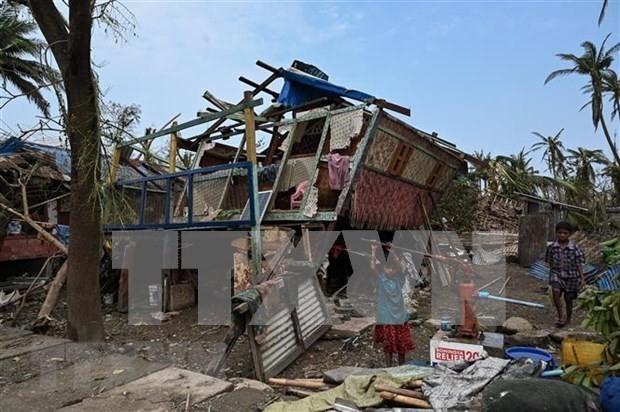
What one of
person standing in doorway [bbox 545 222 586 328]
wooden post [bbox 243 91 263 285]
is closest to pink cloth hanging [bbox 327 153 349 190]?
wooden post [bbox 243 91 263 285]

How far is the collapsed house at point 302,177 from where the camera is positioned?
5.93 metres

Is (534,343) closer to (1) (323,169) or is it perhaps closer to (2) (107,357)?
(1) (323,169)

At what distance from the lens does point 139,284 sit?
7.84 metres

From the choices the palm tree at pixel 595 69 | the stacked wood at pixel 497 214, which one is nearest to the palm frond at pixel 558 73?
the palm tree at pixel 595 69

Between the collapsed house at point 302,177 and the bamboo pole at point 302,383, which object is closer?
the bamboo pole at point 302,383

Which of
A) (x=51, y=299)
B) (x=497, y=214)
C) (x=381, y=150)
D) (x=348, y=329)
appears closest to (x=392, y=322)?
(x=348, y=329)

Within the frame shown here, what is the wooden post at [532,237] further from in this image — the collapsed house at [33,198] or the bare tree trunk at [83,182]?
the collapsed house at [33,198]

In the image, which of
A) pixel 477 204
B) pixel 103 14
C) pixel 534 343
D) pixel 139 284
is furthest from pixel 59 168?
pixel 477 204

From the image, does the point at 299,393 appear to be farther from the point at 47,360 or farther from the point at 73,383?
the point at 47,360

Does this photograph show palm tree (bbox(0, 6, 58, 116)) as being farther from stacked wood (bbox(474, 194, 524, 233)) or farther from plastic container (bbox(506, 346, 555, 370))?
stacked wood (bbox(474, 194, 524, 233))

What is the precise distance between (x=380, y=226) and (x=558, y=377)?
175 inches

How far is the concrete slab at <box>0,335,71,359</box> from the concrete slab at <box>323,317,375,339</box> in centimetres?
327

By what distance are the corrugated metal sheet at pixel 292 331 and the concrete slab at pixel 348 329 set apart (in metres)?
0.10

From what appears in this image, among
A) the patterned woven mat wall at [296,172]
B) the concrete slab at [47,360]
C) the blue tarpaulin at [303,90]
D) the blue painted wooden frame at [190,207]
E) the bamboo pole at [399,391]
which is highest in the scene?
the blue tarpaulin at [303,90]
